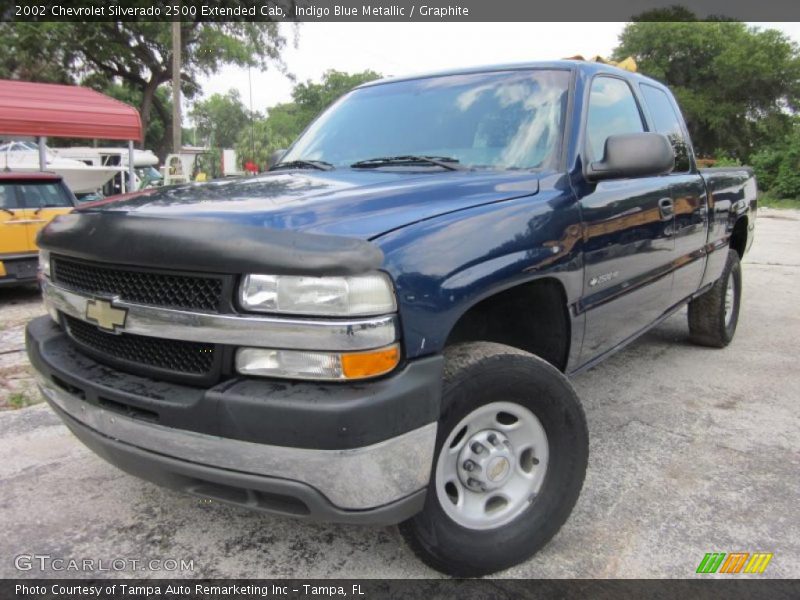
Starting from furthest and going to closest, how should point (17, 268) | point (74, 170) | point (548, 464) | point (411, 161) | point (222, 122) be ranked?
point (222, 122) → point (74, 170) → point (17, 268) → point (411, 161) → point (548, 464)

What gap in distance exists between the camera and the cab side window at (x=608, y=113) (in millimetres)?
2945

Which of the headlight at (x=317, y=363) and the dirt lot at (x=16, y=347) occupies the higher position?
the headlight at (x=317, y=363)

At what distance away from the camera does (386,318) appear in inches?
68.7

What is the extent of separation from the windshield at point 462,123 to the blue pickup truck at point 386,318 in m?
0.01

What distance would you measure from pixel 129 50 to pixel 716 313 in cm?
2885

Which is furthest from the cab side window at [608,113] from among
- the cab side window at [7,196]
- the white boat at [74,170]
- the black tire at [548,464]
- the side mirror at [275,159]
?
the white boat at [74,170]

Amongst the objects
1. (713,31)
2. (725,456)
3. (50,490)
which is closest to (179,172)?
(50,490)

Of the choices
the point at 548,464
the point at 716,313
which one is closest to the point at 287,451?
the point at 548,464

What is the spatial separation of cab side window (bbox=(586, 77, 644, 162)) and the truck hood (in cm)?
58

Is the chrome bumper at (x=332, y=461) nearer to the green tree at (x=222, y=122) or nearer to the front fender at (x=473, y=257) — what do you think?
the front fender at (x=473, y=257)

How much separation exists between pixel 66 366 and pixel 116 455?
0.41 m

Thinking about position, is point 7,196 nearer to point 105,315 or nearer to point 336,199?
point 105,315

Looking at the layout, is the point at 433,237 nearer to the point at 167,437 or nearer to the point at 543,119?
the point at 167,437

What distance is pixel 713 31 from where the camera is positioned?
40281mm
